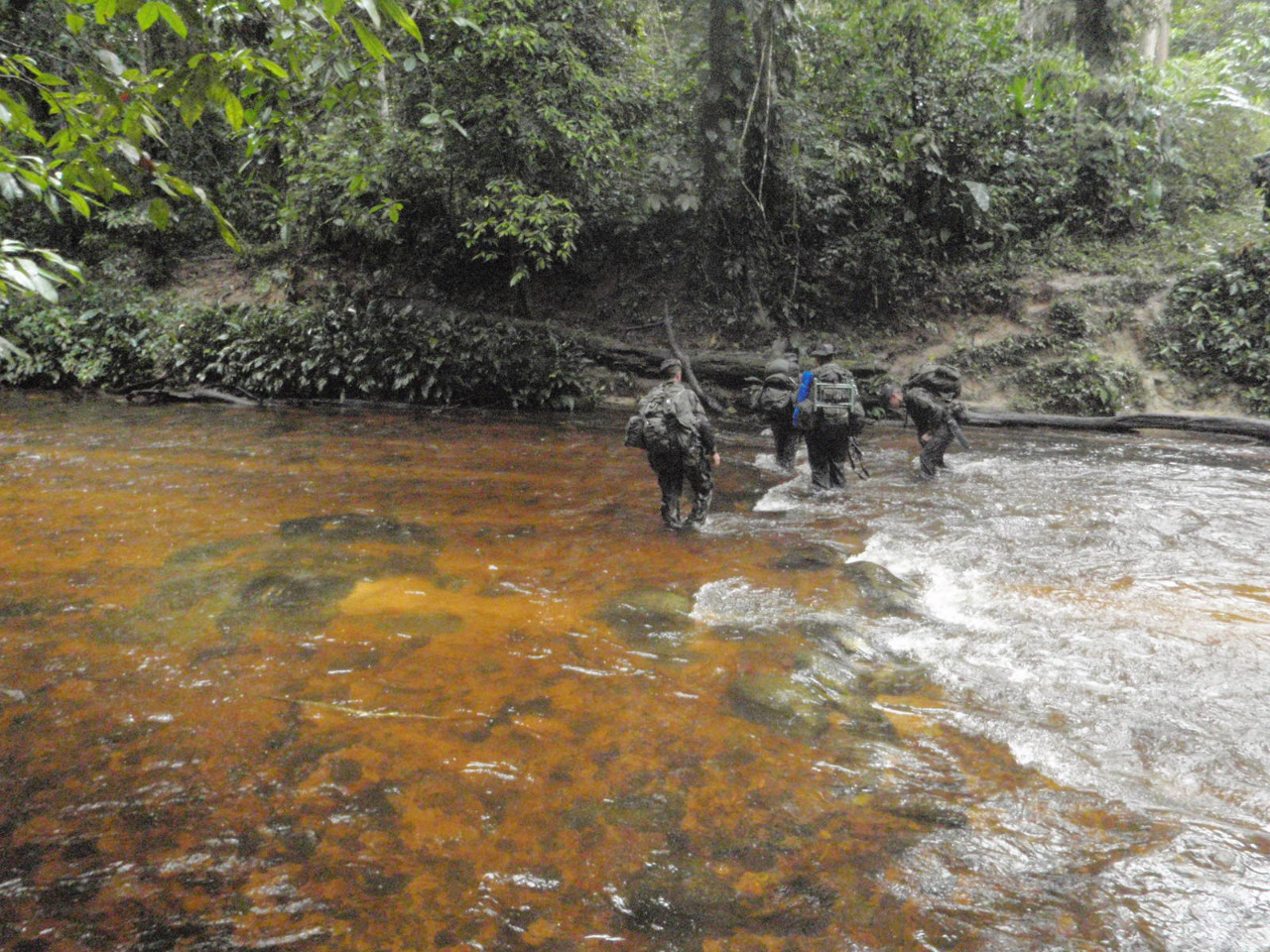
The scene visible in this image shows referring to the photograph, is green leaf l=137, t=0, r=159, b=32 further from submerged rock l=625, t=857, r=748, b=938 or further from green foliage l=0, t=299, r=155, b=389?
green foliage l=0, t=299, r=155, b=389

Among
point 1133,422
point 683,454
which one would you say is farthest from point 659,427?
point 1133,422

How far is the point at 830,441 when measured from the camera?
29.5ft

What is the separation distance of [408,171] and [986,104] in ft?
35.9

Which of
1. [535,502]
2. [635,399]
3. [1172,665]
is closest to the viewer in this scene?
[1172,665]

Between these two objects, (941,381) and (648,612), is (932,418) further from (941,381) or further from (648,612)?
(648,612)

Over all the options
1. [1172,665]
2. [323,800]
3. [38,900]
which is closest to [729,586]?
[1172,665]

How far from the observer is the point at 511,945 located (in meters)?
2.70

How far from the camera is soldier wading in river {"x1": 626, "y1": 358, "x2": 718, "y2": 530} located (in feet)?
24.4

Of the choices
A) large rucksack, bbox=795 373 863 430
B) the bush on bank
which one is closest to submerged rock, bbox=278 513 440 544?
large rucksack, bbox=795 373 863 430

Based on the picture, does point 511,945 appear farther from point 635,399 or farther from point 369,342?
point 369,342

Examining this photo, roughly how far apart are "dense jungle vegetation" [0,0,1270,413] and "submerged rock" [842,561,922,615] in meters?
8.95

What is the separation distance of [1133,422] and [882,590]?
358 inches

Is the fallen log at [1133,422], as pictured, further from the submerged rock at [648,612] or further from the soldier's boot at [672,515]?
the submerged rock at [648,612]

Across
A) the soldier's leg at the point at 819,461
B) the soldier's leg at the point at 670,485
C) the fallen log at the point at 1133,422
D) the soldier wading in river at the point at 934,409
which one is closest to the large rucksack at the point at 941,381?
the soldier wading in river at the point at 934,409
